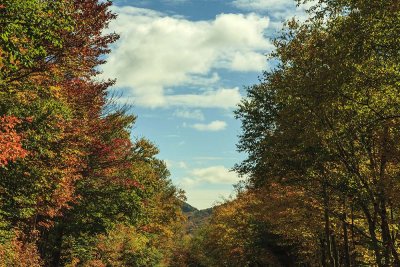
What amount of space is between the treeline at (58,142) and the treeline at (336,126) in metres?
9.04

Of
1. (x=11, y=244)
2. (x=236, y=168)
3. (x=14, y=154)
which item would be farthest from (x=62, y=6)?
(x=236, y=168)

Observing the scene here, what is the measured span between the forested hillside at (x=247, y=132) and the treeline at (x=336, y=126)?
74 mm

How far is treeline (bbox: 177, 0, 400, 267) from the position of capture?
12125 millimetres

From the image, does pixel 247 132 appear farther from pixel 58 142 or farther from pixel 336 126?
pixel 58 142

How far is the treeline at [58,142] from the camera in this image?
1152 centimetres

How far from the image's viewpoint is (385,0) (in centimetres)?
1084

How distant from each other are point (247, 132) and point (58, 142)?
43.5 ft

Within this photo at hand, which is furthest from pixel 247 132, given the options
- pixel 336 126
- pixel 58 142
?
pixel 58 142

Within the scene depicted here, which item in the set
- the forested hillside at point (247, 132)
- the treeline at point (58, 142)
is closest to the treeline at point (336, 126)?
the forested hillside at point (247, 132)

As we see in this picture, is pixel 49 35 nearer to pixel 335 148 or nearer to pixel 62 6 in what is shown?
pixel 62 6

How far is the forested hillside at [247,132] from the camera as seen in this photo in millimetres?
11852

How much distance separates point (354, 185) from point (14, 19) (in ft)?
52.5

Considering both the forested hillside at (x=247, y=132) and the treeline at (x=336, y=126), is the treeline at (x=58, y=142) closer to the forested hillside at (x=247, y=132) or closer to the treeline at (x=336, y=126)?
the forested hillside at (x=247, y=132)

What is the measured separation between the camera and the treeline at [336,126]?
1212 centimetres
